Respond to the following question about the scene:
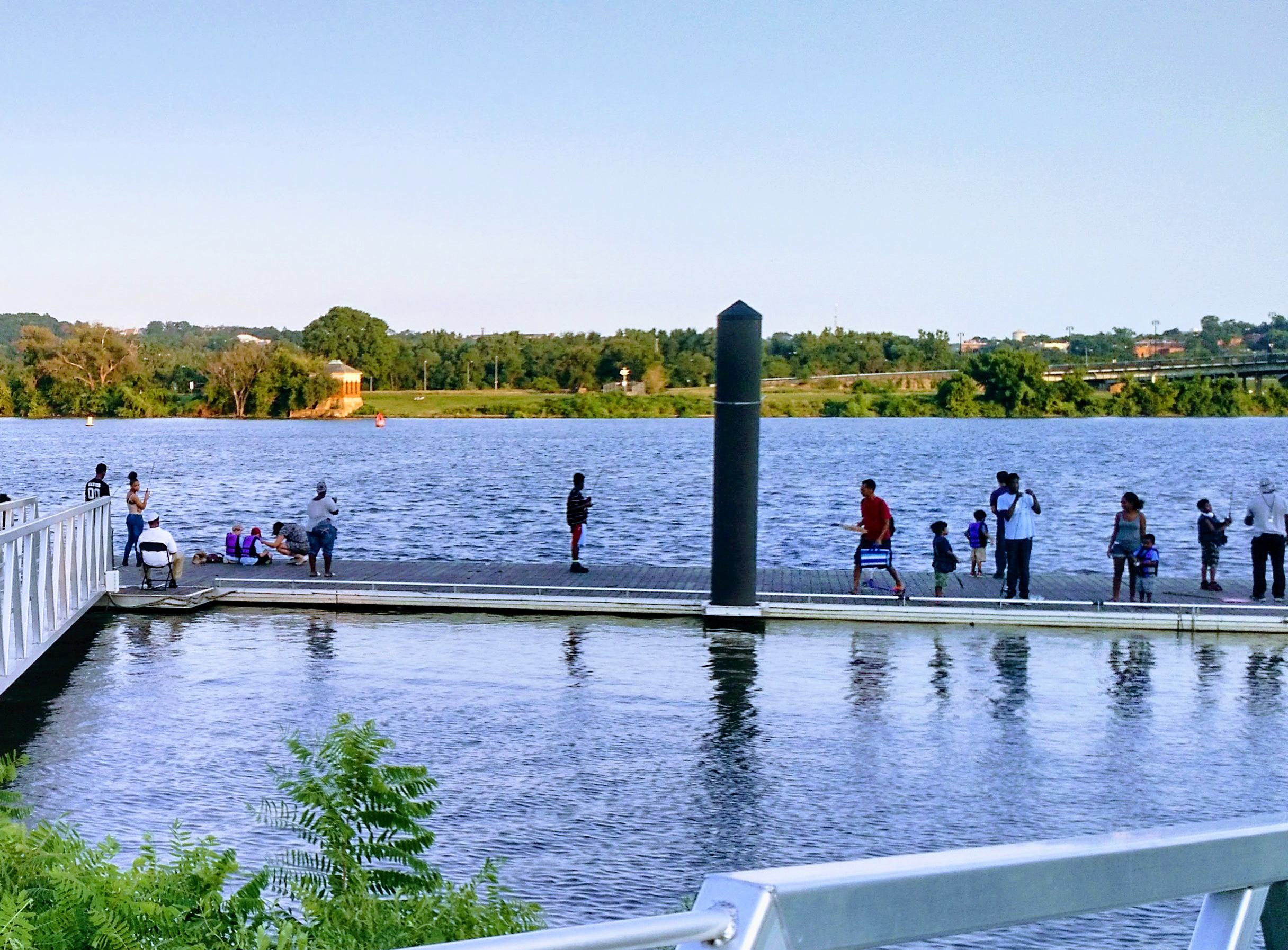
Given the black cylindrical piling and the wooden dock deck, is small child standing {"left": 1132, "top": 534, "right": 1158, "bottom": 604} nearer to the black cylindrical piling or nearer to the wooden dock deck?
the wooden dock deck

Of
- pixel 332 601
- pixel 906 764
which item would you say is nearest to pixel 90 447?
pixel 332 601

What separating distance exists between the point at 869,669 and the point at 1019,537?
5056 mm

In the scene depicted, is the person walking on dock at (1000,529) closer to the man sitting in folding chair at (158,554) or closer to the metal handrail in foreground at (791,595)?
the metal handrail in foreground at (791,595)

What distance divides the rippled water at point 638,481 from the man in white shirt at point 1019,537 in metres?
23.9

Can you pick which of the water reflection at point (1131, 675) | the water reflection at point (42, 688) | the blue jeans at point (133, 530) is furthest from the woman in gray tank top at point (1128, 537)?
the blue jeans at point (133, 530)

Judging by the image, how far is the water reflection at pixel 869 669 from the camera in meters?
14.9

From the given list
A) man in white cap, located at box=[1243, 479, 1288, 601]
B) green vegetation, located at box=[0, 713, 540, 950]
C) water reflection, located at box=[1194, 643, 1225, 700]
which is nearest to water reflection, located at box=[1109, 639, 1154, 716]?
water reflection, located at box=[1194, 643, 1225, 700]

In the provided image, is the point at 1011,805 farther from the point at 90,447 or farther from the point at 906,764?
the point at 90,447

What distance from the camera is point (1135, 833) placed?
1.95m

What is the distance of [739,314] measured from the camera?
19.1 m

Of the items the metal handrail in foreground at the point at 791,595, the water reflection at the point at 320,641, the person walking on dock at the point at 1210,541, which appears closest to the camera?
the water reflection at the point at 320,641

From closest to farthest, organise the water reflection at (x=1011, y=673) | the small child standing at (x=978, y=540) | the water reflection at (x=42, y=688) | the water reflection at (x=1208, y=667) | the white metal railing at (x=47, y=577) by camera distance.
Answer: the water reflection at (x=42, y=688), the white metal railing at (x=47, y=577), the water reflection at (x=1011, y=673), the water reflection at (x=1208, y=667), the small child standing at (x=978, y=540)

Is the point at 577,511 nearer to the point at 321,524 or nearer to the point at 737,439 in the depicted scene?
the point at 321,524

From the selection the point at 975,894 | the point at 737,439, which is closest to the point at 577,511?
the point at 737,439
